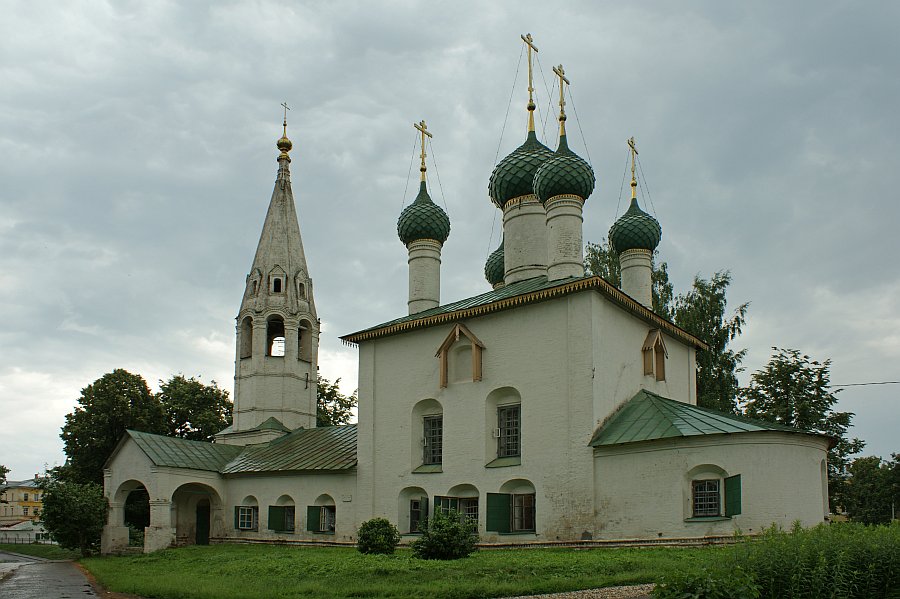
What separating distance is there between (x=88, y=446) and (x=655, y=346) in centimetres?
2099

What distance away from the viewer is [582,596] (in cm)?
1019

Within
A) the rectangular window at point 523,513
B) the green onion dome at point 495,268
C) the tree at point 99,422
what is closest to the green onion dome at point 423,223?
the green onion dome at point 495,268

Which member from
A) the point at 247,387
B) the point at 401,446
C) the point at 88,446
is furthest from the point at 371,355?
the point at 88,446

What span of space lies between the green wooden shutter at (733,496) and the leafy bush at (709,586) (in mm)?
6915

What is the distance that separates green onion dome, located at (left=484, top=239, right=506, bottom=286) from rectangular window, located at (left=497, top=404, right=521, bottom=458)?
7828 mm

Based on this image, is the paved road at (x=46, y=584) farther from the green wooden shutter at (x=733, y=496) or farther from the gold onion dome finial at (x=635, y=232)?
the gold onion dome finial at (x=635, y=232)

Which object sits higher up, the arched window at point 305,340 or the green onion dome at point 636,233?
the green onion dome at point 636,233

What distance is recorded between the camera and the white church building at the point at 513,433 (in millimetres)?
15766

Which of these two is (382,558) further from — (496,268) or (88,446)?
(88,446)

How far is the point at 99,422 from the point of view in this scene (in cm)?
3056

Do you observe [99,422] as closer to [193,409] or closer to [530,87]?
[193,409]

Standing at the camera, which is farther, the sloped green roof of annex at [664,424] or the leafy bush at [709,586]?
the sloped green roof of annex at [664,424]

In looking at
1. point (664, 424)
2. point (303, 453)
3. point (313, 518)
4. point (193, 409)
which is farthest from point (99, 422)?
point (664, 424)

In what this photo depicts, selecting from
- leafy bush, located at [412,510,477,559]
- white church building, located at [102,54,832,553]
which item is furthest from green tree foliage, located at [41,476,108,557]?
leafy bush, located at [412,510,477,559]
